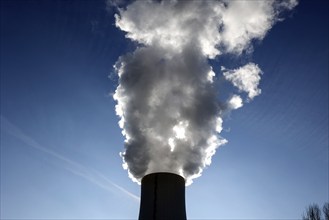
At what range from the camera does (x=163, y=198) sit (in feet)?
32.9

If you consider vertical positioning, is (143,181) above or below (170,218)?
above

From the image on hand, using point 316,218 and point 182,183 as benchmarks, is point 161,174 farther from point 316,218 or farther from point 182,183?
point 316,218

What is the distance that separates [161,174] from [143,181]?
32.5 inches

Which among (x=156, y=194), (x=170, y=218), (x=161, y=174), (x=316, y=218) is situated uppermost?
(x=316, y=218)

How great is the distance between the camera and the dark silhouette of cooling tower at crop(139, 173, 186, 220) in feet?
32.7

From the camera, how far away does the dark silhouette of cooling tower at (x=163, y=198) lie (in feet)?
32.7

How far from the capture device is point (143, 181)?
10.9 metres

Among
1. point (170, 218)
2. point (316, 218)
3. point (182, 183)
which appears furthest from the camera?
point (316, 218)

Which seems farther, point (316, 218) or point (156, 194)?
point (316, 218)

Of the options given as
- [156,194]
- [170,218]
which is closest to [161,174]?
[156,194]

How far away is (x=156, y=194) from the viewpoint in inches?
400

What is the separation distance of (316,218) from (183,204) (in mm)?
16642

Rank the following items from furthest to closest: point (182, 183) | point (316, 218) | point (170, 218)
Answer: point (316, 218) < point (182, 183) < point (170, 218)

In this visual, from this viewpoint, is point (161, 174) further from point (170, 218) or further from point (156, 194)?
point (170, 218)
